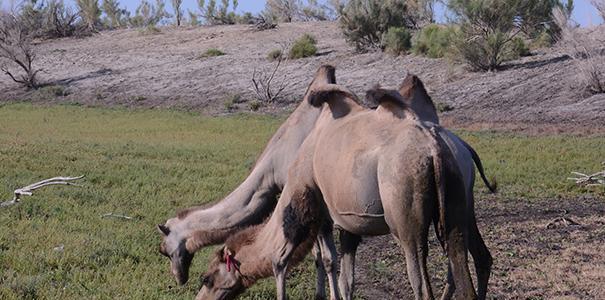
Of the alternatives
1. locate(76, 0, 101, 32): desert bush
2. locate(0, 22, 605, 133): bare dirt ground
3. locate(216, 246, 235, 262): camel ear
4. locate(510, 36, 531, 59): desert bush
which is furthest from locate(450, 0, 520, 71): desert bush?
locate(76, 0, 101, 32): desert bush

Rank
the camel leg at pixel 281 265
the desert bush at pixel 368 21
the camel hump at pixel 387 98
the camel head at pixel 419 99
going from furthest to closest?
the desert bush at pixel 368 21
the camel head at pixel 419 99
the camel leg at pixel 281 265
the camel hump at pixel 387 98

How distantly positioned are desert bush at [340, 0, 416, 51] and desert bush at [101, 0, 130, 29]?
25.0 meters

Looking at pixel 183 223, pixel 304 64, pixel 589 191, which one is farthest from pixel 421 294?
pixel 304 64

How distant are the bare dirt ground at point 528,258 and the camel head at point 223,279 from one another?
1390 millimetres

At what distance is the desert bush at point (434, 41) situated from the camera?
2898cm

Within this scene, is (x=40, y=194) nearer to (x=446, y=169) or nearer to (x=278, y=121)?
(x=446, y=169)

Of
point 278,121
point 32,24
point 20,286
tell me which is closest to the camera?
point 20,286

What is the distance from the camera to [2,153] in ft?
54.6

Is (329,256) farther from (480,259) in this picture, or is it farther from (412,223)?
(412,223)

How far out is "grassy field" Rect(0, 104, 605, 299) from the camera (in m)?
7.84

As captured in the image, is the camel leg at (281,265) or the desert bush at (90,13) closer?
the camel leg at (281,265)

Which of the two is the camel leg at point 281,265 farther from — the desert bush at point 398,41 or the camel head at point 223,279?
the desert bush at point 398,41

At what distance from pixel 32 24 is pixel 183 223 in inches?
1675

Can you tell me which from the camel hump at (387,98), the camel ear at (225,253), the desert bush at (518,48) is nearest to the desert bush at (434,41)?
the desert bush at (518,48)
